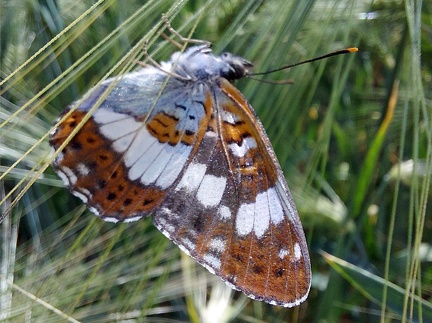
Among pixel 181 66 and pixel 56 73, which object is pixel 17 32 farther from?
pixel 181 66

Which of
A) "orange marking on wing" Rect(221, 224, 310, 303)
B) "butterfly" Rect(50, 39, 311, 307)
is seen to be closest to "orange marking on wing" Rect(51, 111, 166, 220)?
"butterfly" Rect(50, 39, 311, 307)

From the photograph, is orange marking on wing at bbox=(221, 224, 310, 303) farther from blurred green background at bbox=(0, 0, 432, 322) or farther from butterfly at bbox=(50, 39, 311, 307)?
blurred green background at bbox=(0, 0, 432, 322)

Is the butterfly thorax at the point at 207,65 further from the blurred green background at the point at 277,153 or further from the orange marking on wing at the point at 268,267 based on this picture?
the orange marking on wing at the point at 268,267

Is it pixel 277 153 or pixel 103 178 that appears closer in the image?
pixel 103 178

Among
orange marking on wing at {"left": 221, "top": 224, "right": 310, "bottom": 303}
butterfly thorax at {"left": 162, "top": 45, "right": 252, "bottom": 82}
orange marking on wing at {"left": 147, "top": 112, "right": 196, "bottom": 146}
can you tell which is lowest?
orange marking on wing at {"left": 221, "top": 224, "right": 310, "bottom": 303}

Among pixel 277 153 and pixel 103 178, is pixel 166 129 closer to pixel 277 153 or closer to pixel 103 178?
pixel 103 178

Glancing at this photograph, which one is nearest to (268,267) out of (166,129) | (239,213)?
(239,213)

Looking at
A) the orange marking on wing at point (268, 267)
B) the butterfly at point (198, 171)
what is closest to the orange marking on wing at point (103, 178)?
the butterfly at point (198, 171)
